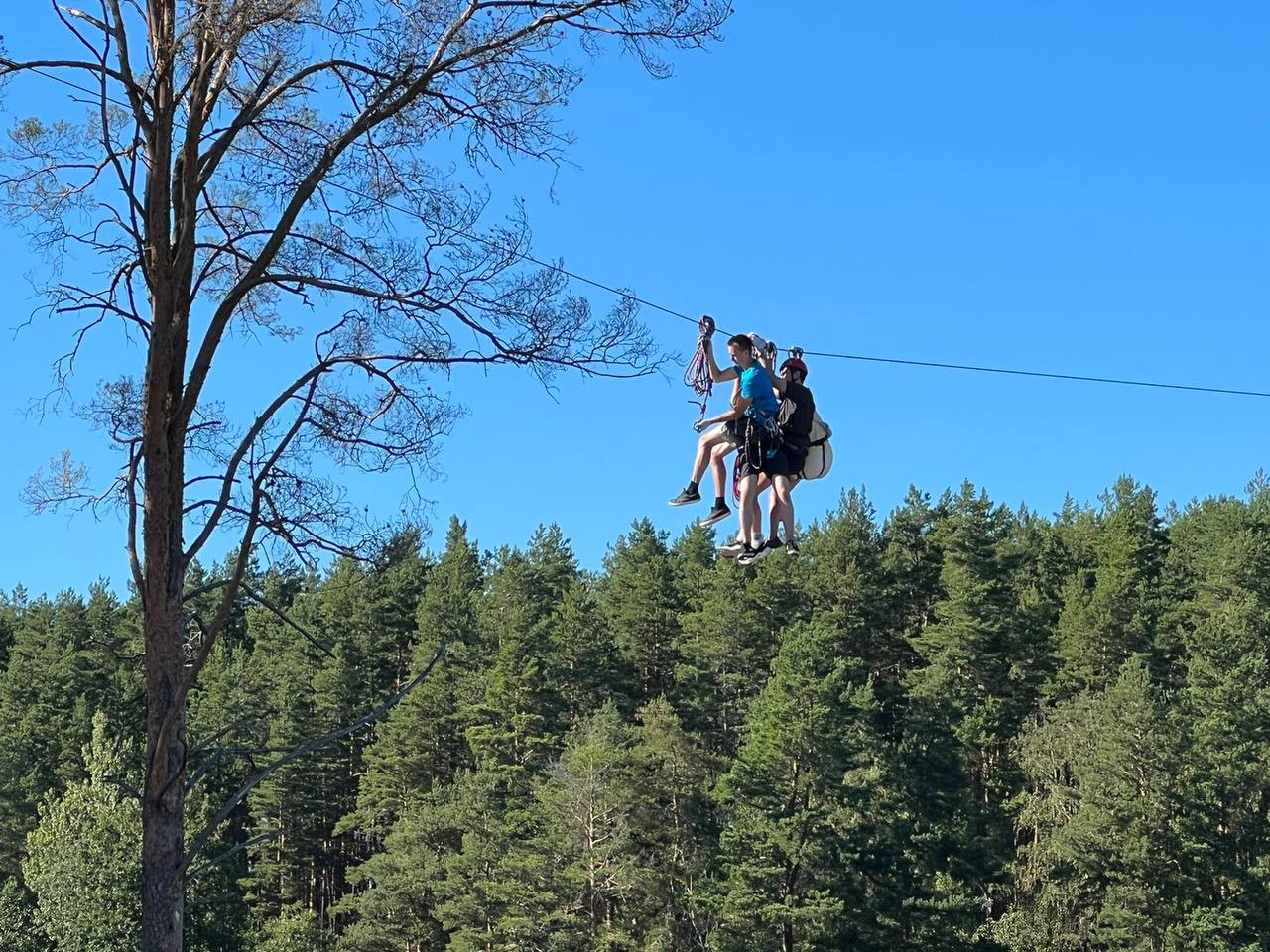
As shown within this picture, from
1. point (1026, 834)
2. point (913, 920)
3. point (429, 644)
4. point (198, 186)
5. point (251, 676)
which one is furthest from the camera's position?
point (251, 676)

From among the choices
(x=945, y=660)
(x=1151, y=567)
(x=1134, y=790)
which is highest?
(x=1151, y=567)

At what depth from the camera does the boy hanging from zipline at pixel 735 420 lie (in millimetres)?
11961

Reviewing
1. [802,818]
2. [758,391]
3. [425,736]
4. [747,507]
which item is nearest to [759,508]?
[747,507]

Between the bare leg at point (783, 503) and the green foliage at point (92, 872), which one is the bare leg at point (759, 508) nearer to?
the bare leg at point (783, 503)

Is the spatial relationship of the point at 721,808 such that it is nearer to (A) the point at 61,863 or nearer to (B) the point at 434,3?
(A) the point at 61,863

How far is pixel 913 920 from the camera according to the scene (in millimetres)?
44031

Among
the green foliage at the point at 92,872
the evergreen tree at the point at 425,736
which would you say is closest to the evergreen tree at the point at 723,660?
the evergreen tree at the point at 425,736

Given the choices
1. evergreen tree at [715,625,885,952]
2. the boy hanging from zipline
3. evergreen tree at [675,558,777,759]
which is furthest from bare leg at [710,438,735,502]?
evergreen tree at [675,558,777,759]

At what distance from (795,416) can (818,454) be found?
1.78 feet

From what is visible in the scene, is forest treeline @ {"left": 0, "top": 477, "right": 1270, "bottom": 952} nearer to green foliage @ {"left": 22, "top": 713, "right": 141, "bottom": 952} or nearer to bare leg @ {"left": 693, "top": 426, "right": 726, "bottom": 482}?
green foliage @ {"left": 22, "top": 713, "right": 141, "bottom": 952}

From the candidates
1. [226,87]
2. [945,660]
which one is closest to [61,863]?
[945,660]

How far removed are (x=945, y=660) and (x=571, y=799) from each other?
706 inches

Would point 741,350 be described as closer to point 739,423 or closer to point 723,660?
point 739,423

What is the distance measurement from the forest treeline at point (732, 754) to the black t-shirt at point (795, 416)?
21744 millimetres
